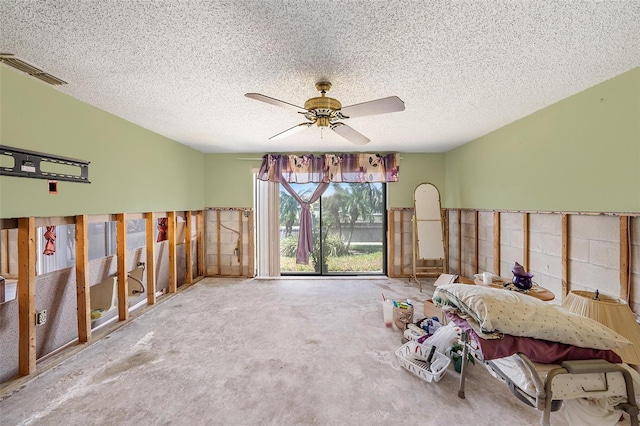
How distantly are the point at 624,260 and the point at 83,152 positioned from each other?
4764 millimetres

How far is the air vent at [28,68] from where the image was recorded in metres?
1.64

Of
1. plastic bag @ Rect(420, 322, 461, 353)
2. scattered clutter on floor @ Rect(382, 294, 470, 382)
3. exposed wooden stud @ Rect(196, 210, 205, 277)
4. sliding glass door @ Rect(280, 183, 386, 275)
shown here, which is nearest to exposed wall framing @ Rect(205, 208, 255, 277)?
exposed wooden stud @ Rect(196, 210, 205, 277)

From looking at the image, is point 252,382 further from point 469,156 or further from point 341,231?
point 469,156

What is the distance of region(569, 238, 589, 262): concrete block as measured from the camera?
7.27 feet

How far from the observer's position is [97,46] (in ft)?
5.03

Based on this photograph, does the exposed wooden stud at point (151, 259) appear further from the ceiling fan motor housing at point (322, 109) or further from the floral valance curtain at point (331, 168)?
the ceiling fan motor housing at point (322, 109)

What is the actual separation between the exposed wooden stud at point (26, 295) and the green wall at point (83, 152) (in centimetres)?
17

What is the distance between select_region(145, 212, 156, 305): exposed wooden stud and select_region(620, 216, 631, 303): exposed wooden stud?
4.85m

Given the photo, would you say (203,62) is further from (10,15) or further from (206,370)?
(206,370)

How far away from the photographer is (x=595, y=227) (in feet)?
7.02

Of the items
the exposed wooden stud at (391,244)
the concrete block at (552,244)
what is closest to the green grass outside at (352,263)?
the exposed wooden stud at (391,244)

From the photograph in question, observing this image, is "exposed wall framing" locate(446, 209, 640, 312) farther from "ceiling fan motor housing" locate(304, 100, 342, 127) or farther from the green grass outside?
"ceiling fan motor housing" locate(304, 100, 342, 127)

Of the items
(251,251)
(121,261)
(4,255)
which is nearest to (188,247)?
(251,251)

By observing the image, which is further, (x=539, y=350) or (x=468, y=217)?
(x=468, y=217)
